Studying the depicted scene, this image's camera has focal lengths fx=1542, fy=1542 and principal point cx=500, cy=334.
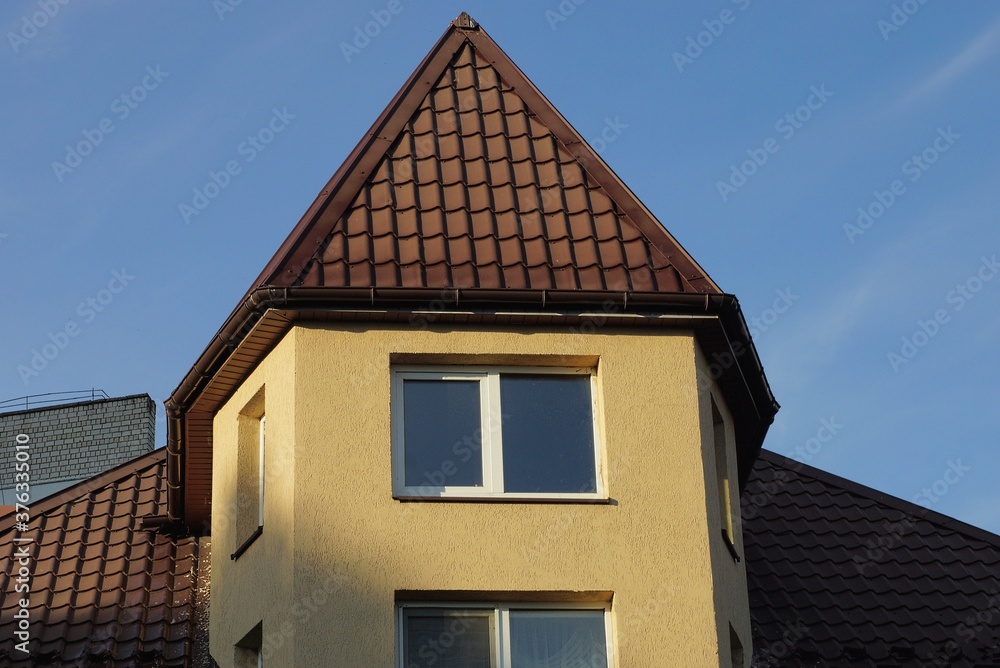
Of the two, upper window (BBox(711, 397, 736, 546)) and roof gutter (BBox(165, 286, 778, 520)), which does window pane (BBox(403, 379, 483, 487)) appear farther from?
upper window (BBox(711, 397, 736, 546))

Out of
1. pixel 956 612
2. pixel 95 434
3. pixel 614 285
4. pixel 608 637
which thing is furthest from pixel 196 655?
pixel 95 434

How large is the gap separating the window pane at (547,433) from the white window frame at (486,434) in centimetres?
4

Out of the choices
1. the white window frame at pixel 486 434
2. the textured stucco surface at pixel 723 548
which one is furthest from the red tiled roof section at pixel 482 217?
the textured stucco surface at pixel 723 548

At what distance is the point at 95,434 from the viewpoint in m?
27.8

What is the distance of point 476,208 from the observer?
13320 mm

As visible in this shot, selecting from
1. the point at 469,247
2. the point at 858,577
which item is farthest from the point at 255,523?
the point at 858,577

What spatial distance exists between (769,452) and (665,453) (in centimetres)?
699

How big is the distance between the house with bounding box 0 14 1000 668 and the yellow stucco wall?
2 cm

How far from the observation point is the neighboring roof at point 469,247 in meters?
12.4

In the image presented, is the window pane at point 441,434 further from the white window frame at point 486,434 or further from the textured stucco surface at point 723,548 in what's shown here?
the textured stucco surface at point 723,548

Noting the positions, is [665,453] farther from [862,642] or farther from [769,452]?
[769,452]

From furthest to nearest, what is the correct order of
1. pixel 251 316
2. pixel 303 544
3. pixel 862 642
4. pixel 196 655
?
pixel 862 642 → pixel 196 655 → pixel 251 316 → pixel 303 544

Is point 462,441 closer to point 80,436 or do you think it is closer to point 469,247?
point 469,247

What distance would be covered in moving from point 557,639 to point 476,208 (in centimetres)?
386
